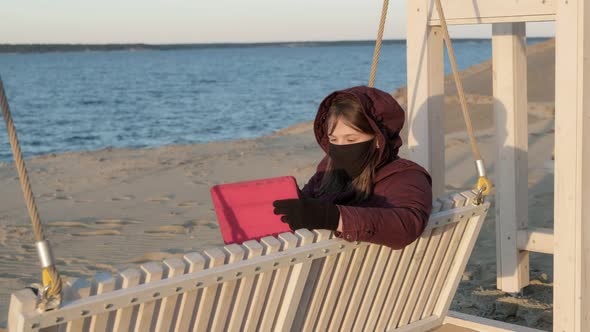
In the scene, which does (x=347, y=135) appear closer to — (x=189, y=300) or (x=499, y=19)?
(x=189, y=300)

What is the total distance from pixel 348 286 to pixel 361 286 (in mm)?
76

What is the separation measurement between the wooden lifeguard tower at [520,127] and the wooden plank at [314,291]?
4.04 feet

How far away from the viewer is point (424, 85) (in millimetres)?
4645

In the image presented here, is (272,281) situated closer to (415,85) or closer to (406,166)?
(406,166)

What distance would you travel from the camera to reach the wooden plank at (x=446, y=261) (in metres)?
3.62

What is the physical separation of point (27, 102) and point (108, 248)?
1606 inches

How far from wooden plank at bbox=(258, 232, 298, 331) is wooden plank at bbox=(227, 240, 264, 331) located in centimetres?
9

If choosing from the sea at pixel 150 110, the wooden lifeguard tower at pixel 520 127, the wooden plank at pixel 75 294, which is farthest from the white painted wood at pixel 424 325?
the sea at pixel 150 110

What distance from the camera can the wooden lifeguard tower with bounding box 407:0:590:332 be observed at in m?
3.59

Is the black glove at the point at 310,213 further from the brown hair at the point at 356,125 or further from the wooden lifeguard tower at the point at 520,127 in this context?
the wooden lifeguard tower at the point at 520,127

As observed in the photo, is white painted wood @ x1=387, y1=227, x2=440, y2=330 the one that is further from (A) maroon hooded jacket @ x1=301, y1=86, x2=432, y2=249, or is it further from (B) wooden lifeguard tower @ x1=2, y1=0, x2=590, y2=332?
(A) maroon hooded jacket @ x1=301, y1=86, x2=432, y2=249

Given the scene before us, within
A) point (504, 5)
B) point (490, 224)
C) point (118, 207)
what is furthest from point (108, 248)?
point (504, 5)

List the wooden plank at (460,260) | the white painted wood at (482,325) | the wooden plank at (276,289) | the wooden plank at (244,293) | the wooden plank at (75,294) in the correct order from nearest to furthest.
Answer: the wooden plank at (75,294)
the wooden plank at (244,293)
the wooden plank at (276,289)
the wooden plank at (460,260)
the white painted wood at (482,325)

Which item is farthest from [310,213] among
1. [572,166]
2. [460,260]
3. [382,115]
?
[572,166]
